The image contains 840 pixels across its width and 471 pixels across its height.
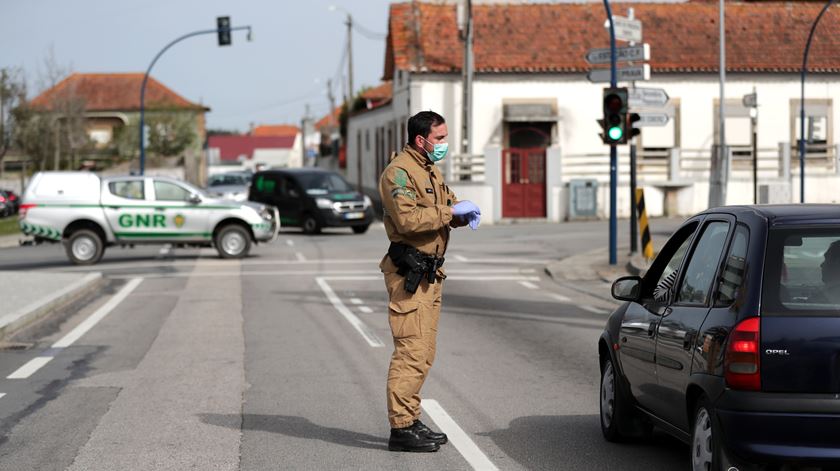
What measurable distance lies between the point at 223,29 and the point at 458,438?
130ft

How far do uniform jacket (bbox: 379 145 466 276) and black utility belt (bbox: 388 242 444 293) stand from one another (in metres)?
0.04

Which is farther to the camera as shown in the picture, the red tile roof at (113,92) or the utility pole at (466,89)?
the red tile roof at (113,92)

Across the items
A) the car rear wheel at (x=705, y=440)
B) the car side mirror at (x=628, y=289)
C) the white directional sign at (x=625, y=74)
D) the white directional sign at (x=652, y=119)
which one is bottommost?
the car rear wheel at (x=705, y=440)

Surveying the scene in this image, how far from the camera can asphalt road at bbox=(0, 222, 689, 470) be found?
24.3ft

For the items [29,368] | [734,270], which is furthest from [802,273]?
[29,368]

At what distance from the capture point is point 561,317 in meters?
15.3

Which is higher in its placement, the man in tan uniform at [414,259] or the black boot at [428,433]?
the man in tan uniform at [414,259]

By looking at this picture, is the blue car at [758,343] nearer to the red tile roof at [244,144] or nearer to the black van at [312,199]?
the black van at [312,199]

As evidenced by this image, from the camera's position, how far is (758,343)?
5.33m

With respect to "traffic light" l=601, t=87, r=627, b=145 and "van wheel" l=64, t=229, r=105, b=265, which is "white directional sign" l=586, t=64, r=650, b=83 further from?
"van wheel" l=64, t=229, r=105, b=265

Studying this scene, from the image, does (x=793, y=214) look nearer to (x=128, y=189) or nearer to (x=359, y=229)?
(x=128, y=189)

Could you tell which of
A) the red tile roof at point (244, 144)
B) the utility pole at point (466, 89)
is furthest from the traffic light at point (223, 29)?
the red tile roof at point (244, 144)

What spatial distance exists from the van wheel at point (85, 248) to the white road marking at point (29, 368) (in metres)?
13.6

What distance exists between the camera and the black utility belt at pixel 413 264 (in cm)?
713
